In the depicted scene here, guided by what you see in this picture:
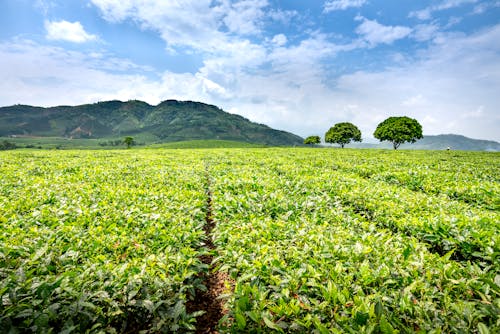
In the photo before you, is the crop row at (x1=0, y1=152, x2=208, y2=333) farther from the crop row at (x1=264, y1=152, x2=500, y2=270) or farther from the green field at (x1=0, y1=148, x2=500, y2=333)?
the crop row at (x1=264, y1=152, x2=500, y2=270)

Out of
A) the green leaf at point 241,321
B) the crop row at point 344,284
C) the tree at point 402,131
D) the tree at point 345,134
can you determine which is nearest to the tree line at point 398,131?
the tree at point 402,131

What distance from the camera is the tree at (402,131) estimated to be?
85688 millimetres

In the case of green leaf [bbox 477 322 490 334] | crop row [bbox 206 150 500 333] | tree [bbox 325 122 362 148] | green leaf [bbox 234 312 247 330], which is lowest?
green leaf [bbox 234 312 247 330]

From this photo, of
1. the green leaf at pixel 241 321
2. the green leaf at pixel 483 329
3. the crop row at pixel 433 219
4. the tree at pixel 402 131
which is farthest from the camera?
the tree at pixel 402 131

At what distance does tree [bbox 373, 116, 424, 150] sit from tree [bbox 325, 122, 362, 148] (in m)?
18.1

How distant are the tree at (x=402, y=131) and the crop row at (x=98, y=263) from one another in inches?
3774

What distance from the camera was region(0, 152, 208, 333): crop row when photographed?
3.38 meters

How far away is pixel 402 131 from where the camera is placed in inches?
3406

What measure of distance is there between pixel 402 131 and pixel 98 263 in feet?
330

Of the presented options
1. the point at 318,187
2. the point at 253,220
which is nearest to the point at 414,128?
the point at 318,187

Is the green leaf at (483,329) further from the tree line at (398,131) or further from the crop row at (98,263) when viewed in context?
the tree line at (398,131)

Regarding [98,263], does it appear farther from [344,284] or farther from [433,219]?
[433,219]

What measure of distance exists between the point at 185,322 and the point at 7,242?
441 centimetres

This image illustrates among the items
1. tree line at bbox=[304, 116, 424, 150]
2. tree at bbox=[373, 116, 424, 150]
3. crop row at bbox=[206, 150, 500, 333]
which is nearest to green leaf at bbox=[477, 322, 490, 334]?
crop row at bbox=[206, 150, 500, 333]
